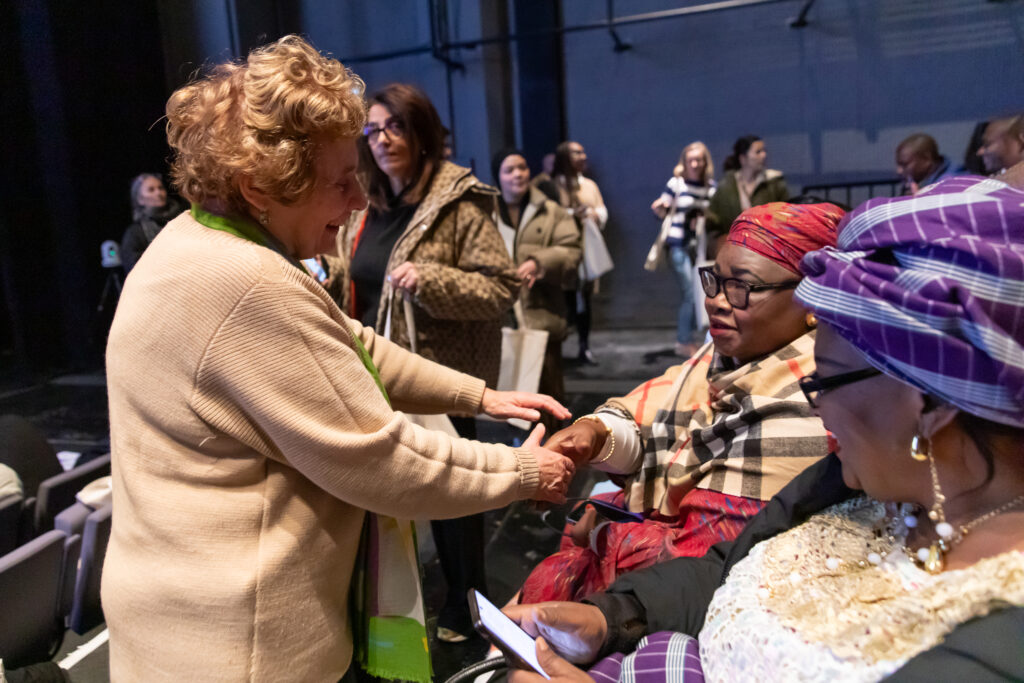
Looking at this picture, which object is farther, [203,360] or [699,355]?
[699,355]

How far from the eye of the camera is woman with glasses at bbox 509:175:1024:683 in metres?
0.80

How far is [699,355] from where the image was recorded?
1.88 meters

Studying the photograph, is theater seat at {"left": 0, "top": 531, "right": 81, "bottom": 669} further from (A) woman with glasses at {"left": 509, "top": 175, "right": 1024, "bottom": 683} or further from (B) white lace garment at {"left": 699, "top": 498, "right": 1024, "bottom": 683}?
(B) white lace garment at {"left": 699, "top": 498, "right": 1024, "bottom": 683}

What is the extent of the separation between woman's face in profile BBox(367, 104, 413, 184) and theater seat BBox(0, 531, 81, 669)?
1.51 m

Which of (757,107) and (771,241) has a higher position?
(757,107)

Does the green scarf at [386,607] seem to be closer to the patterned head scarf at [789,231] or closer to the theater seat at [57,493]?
the patterned head scarf at [789,231]

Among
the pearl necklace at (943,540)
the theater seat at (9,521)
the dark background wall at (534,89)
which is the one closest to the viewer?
the pearl necklace at (943,540)

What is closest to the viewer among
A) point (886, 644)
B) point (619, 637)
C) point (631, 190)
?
point (886, 644)

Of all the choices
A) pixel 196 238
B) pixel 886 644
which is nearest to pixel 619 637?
pixel 886 644

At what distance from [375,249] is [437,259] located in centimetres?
27

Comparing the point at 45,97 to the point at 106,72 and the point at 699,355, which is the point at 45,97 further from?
the point at 699,355

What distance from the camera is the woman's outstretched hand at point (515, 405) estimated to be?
5.65ft

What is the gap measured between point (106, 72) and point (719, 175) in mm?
5636

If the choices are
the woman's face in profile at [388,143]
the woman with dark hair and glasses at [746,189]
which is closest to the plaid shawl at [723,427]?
the woman's face in profile at [388,143]
